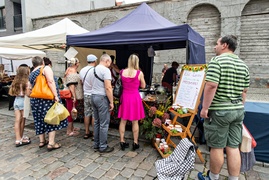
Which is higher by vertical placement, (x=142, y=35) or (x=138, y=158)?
(x=142, y=35)

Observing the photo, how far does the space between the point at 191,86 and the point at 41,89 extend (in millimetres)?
2450

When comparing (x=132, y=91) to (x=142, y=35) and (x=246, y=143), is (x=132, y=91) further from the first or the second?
(x=246, y=143)

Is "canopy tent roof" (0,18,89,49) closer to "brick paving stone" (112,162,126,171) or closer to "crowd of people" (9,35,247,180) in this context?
"crowd of people" (9,35,247,180)

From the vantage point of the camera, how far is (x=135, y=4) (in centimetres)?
1049

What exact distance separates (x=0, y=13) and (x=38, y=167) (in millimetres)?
18070

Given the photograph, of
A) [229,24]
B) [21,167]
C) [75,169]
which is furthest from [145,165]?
[229,24]

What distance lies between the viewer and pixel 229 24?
8.55 meters

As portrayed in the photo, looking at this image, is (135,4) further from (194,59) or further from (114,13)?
(194,59)

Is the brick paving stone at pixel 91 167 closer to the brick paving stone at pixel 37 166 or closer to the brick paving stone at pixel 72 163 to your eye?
the brick paving stone at pixel 72 163

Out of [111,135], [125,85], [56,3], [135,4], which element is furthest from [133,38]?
[56,3]

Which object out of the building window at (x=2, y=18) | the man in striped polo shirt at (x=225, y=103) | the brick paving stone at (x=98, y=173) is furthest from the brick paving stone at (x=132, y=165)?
the building window at (x=2, y=18)

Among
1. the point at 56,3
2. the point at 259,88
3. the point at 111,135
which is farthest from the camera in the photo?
the point at 56,3

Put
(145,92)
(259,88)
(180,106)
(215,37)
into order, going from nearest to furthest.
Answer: (180,106)
(145,92)
(259,88)
(215,37)

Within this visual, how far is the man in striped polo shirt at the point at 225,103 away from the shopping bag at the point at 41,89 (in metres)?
2.42
